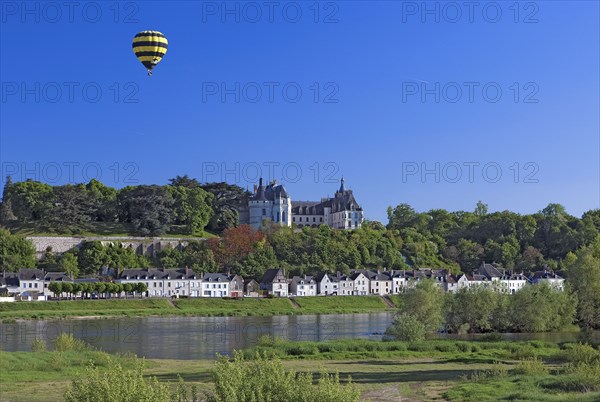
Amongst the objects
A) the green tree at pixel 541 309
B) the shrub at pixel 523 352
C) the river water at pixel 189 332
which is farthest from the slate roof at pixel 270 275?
the shrub at pixel 523 352

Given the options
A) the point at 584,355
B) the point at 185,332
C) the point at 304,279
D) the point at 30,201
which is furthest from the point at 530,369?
the point at 30,201

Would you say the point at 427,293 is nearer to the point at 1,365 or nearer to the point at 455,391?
the point at 455,391

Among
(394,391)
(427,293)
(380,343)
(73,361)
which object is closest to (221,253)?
(427,293)

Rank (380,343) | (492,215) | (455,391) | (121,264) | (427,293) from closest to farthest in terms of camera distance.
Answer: (455,391)
(380,343)
(427,293)
(121,264)
(492,215)

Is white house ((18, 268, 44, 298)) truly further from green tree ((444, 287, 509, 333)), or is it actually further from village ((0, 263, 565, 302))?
green tree ((444, 287, 509, 333))

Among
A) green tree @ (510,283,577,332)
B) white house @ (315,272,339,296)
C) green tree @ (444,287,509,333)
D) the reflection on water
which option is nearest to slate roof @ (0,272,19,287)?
the reflection on water

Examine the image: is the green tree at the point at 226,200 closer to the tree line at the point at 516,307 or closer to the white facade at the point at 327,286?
the white facade at the point at 327,286
